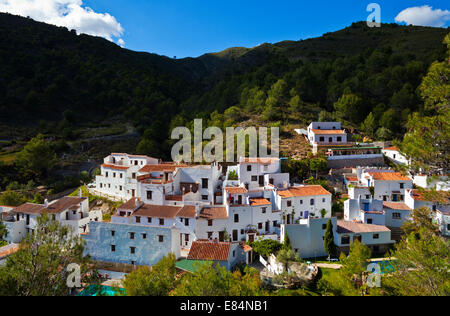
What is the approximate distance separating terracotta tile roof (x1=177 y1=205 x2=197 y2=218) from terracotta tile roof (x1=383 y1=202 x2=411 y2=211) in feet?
52.0

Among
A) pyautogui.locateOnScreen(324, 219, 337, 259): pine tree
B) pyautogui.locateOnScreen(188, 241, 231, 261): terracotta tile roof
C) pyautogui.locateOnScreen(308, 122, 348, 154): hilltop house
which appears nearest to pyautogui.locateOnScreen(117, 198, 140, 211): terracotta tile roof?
pyautogui.locateOnScreen(188, 241, 231, 261): terracotta tile roof

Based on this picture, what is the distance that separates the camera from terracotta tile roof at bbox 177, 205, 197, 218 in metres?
22.1

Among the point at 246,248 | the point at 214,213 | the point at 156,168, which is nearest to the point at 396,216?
the point at 246,248

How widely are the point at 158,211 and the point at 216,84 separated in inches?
2699

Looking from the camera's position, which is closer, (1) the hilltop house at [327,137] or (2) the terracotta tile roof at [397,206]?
(2) the terracotta tile roof at [397,206]

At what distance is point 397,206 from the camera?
81.5ft

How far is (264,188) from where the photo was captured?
84.8ft

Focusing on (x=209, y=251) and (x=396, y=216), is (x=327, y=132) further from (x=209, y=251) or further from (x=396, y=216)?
(x=209, y=251)

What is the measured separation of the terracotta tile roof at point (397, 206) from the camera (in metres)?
24.3

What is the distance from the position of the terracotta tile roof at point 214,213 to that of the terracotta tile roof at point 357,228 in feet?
28.6

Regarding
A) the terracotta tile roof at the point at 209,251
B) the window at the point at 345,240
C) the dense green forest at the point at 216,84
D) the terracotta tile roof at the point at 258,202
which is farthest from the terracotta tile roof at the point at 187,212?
the dense green forest at the point at 216,84

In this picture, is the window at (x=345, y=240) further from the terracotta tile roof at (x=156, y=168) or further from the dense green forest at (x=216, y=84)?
the dense green forest at (x=216, y=84)
